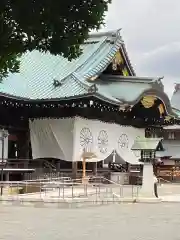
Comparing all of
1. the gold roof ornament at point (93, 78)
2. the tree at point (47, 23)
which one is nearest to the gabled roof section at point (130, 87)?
the gold roof ornament at point (93, 78)

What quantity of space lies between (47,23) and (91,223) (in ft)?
25.7

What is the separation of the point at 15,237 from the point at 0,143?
17.7 m

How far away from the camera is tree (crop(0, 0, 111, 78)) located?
5.79 meters

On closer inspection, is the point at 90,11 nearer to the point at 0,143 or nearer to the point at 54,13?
the point at 54,13

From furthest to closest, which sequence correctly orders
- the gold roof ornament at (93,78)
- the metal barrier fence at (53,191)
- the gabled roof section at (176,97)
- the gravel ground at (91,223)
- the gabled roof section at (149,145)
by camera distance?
the gabled roof section at (176,97)
the gold roof ornament at (93,78)
the gabled roof section at (149,145)
the metal barrier fence at (53,191)
the gravel ground at (91,223)

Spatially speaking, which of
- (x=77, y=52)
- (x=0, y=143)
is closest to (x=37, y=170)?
(x=0, y=143)

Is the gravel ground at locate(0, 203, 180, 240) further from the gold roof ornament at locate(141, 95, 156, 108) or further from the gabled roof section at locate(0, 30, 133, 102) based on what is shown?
the gold roof ornament at locate(141, 95, 156, 108)

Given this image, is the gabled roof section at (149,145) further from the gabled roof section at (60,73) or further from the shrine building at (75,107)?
the gabled roof section at (60,73)

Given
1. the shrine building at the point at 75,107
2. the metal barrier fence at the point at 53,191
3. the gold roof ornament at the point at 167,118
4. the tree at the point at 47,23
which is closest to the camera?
the tree at the point at 47,23

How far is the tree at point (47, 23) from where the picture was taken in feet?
19.0

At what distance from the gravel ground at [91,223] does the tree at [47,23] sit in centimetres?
500

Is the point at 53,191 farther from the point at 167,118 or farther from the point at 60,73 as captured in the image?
the point at 167,118

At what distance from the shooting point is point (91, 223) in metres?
12.9

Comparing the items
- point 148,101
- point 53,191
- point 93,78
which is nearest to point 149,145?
point 53,191
